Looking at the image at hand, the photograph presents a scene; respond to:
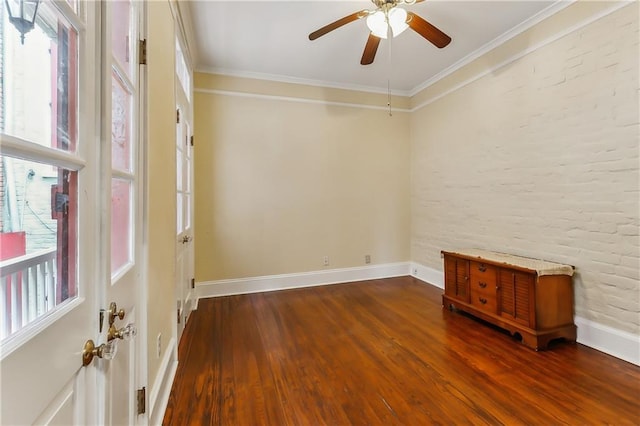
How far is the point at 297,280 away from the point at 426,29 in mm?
3110

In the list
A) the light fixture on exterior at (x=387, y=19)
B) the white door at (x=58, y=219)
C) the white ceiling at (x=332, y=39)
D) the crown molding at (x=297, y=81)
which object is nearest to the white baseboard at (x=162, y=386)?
the white door at (x=58, y=219)

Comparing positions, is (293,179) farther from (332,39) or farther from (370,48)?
(370,48)

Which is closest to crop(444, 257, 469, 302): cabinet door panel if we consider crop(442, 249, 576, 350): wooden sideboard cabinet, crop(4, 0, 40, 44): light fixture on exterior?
crop(442, 249, 576, 350): wooden sideboard cabinet

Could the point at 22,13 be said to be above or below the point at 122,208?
above

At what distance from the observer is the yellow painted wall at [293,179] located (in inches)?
139

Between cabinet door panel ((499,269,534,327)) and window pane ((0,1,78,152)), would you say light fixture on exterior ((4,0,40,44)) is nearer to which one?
window pane ((0,1,78,152))

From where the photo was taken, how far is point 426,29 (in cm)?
214

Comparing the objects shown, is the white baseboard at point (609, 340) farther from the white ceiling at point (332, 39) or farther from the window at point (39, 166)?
the window at point (39, 166)

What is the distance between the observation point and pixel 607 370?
1.97 metres

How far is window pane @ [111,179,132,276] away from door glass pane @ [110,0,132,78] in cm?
46

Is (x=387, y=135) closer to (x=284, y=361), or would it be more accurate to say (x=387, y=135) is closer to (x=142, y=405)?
(x=284, y=361)

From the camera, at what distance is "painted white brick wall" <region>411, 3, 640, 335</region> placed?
2.07 meters

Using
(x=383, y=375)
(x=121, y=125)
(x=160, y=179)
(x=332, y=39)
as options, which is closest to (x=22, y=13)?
(x=121, y=125)

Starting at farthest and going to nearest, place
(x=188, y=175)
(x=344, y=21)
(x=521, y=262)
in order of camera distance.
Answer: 1. (x=188, y=175)
2. (x=521, y=262)
3. (x=344, y=21)
